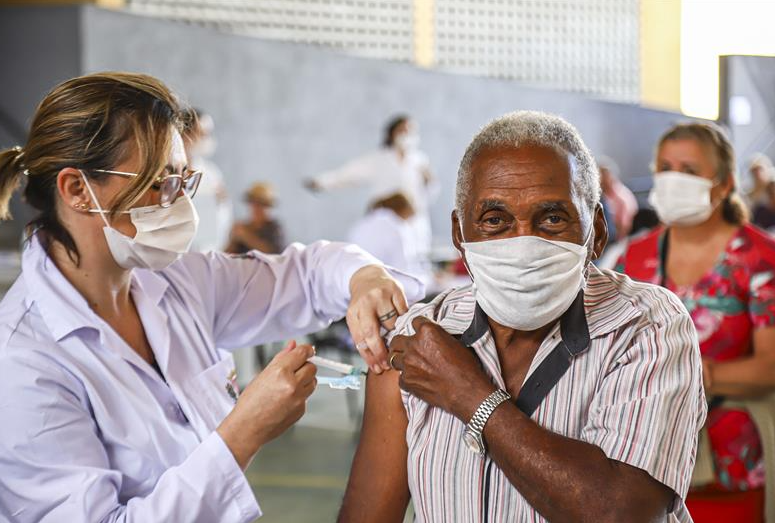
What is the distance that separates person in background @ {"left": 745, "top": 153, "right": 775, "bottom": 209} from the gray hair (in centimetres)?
688

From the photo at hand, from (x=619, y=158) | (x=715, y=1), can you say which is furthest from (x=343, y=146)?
(x=715, y=1)

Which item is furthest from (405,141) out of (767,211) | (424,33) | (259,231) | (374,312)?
(374,312)

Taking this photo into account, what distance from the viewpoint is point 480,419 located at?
1.32 meters

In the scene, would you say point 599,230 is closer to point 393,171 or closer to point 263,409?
point 263,409

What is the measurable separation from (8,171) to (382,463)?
3.09ft

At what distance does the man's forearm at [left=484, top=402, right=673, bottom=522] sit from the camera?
126 cm

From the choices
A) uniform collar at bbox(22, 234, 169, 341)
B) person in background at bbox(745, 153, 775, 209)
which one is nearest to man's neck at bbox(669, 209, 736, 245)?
uniform collar at bbox(22, 234, 169, 341)

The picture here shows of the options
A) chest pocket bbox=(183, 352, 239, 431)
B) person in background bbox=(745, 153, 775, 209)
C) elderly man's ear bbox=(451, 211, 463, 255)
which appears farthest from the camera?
person in background bbox=(745, 153, 775, 209)

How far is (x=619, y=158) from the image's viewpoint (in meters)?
14.1

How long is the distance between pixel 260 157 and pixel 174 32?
1594mm

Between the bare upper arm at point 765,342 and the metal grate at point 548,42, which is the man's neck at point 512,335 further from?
the metal grate at point 548,42

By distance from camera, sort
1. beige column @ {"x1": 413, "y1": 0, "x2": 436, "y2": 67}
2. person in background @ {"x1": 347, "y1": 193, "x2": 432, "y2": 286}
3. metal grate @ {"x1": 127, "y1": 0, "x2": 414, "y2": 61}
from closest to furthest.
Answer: person in background @ {"x1": 347, "y1": 193, "x2": 432, "y2": 286}, metal grate @ {"x1": 127, "y1": 0, "x2": 414, "y2": 61}, beige column @ {"x1": 413, "y1": 0, "x2": 436, "y2": 67}

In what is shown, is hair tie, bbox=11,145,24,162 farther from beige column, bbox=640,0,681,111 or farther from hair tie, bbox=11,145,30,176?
beige column, bbox=640,0,681,111

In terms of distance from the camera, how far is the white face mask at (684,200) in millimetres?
2652
